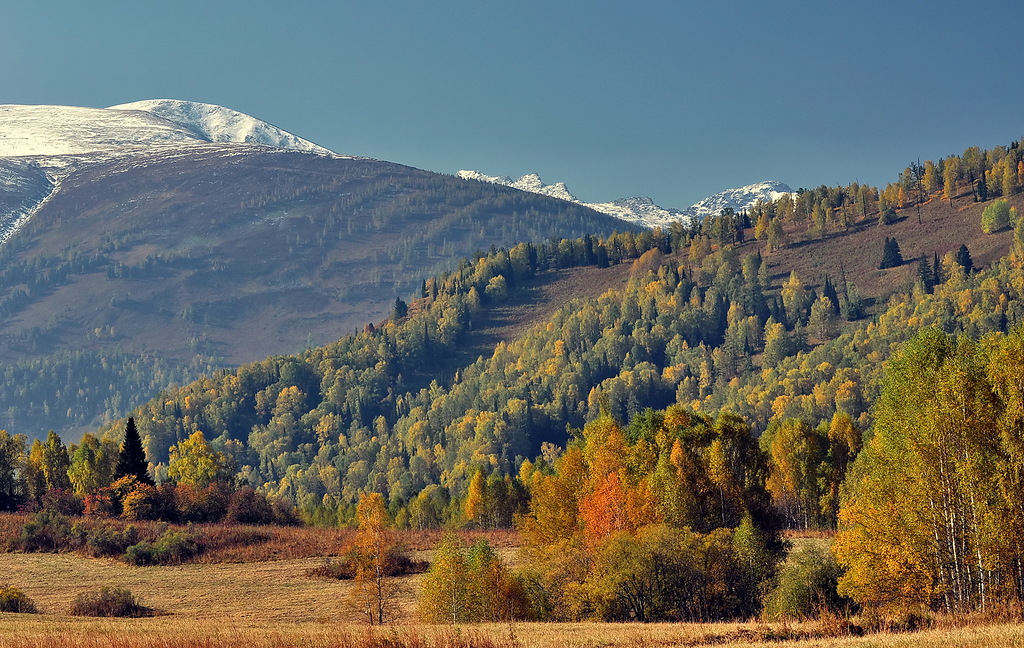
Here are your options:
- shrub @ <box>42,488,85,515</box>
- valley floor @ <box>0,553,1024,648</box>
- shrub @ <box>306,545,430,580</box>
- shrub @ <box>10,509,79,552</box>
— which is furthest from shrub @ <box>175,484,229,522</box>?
shrub @ <box>306,545,430,580</box>

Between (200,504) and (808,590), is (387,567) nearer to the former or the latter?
(808,590)

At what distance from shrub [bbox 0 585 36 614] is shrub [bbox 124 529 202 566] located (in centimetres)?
3041

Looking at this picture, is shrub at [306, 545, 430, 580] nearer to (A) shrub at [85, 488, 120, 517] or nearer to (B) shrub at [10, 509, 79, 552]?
(B) shrub at [10, 509, 79, 552]

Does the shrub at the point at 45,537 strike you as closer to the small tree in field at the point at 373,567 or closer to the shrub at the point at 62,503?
the shrub at the point at 62,503

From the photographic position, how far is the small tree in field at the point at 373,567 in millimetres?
83062

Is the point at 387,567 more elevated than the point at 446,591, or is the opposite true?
the point at 446,591

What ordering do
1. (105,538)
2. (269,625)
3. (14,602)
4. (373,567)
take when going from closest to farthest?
1. (269,625)
2. (14,602)
3. (373,567)
4. (105,538)

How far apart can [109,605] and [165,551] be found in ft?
101

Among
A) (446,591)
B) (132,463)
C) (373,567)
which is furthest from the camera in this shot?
(132,463)

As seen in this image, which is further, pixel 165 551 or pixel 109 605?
pixel 165 551

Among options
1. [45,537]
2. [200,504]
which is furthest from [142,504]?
[45,537]

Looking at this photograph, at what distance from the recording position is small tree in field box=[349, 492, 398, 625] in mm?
83062

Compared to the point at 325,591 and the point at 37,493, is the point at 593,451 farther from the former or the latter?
the point at 37,493

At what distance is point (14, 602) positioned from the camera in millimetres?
77188
